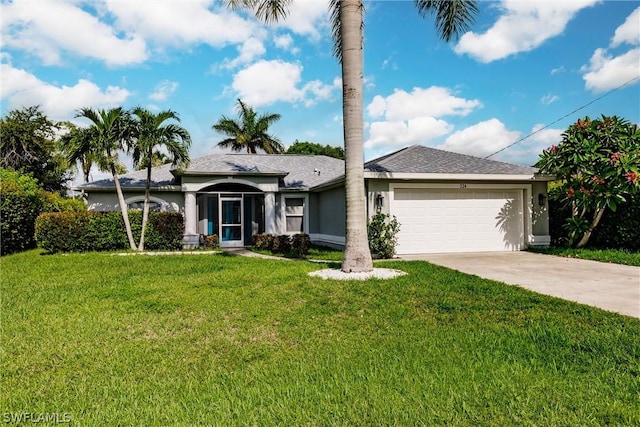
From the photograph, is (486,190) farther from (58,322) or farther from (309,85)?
(58,322)

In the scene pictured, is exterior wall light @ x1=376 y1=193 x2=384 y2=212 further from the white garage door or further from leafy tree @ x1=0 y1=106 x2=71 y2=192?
leafy tree @ x1=0 y1=106 x2=71 y2=192

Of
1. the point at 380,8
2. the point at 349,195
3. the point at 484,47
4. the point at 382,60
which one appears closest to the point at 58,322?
the point at 349,195

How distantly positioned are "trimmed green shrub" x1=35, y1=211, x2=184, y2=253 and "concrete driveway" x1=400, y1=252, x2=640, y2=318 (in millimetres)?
9142

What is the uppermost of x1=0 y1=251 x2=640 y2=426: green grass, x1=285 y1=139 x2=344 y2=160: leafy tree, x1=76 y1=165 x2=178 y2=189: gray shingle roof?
x1=285 y1=139 x2=344 y2=160: leafy tree

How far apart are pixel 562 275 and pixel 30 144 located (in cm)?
3006

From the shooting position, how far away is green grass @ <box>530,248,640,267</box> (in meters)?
10.1

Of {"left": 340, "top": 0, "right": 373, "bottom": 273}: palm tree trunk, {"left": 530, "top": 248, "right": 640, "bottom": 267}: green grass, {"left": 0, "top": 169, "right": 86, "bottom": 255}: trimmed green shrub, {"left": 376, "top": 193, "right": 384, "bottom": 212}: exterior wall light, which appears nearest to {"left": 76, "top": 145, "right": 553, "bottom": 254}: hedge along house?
{"left": 376, "top": 193, "right": 384, "bottom": 212}: exterior wall light

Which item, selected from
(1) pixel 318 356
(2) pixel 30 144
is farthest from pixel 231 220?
(2) pixel 30 144

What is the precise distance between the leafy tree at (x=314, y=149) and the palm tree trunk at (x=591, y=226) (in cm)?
3187

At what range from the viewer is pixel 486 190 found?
43.9 feet

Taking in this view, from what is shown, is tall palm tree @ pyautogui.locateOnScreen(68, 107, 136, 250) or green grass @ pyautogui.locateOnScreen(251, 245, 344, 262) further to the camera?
tall palm tree @ pyautogui.locateOnScreen(68, 107, 136, 250)

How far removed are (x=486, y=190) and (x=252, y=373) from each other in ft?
38.8

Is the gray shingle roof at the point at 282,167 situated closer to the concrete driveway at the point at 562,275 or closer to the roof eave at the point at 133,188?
the roof eave at the point at 133,188

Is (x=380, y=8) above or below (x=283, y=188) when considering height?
above
